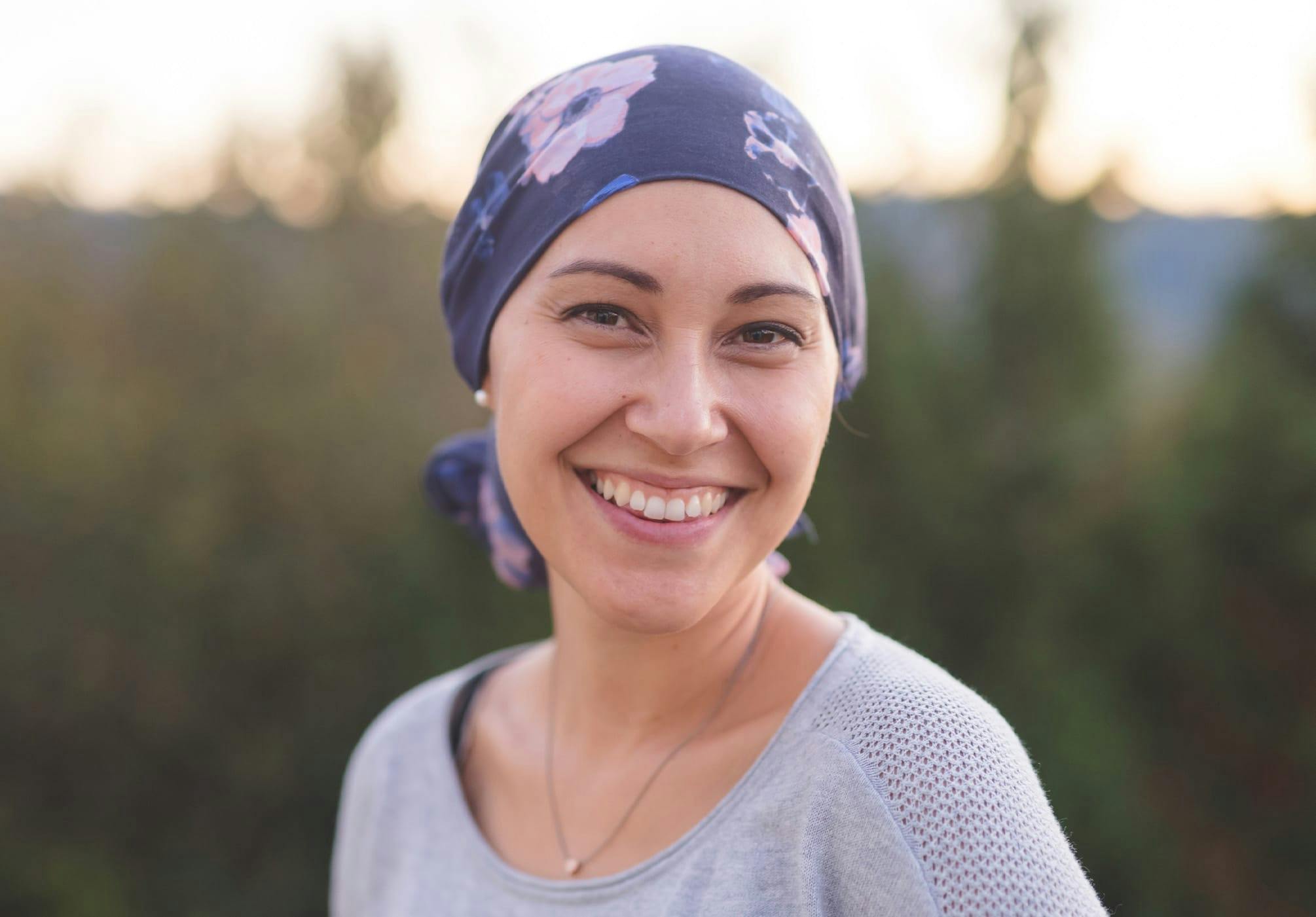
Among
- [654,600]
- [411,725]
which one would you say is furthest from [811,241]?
[411,725]

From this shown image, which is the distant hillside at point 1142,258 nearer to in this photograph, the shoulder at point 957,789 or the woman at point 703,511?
the woman at point 703,511

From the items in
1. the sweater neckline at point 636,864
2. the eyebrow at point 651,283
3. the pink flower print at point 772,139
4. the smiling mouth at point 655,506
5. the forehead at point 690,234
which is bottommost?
the sweater neckline at point 636,864

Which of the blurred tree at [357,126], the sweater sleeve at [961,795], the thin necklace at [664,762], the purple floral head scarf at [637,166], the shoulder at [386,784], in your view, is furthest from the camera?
the blurred tree at [357,126]

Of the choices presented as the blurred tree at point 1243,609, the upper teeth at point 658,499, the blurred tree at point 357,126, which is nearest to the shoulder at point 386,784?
the upper teeth at point 658,499

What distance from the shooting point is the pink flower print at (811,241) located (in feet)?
4.84

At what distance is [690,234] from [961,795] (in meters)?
0.82

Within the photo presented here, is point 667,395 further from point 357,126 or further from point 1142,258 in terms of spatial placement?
point 357,126

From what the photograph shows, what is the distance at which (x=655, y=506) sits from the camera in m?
1.47

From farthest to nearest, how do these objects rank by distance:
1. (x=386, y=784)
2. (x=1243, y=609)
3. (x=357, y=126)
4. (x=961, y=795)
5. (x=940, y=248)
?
(x=357, y=126), (x=940, y=248), (x=1243, y=609), (x=386, y=784), (x=961, y=795)

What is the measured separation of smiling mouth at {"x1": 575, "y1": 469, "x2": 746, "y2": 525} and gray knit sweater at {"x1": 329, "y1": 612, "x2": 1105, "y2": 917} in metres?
0.29

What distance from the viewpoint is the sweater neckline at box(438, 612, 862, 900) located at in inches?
59.9

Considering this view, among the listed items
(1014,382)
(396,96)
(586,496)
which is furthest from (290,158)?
(586,496)

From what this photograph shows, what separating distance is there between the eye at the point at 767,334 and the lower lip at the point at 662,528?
0.26m

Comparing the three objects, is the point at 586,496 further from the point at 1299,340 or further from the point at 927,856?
the point at 1299,340
